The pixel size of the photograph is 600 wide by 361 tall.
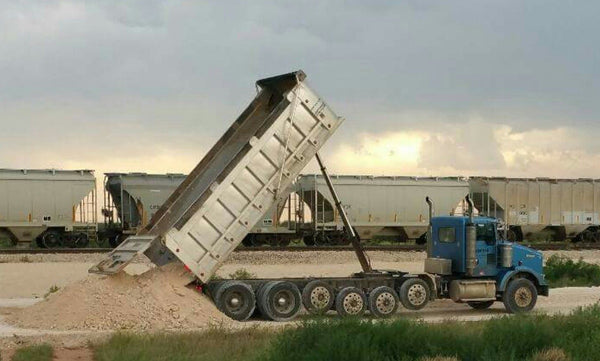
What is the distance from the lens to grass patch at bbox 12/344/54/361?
13.2 m

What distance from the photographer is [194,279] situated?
683 inches

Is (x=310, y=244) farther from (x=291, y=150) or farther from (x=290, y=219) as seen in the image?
(x=291, y=150)

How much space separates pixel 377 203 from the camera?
42156mm

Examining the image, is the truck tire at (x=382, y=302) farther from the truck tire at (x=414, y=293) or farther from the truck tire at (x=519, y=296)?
the truck tire at (x=519, y=296)

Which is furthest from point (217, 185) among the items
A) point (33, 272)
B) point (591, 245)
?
point (591, 245)

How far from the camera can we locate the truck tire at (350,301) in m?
18.0

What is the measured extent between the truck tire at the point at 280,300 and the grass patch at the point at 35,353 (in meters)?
4.83

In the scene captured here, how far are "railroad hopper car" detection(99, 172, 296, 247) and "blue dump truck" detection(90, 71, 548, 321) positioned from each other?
19.3 metres

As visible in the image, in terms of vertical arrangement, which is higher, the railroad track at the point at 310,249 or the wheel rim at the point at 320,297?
the railroad track at the point at 310,249

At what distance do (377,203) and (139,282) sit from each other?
25.9 meters

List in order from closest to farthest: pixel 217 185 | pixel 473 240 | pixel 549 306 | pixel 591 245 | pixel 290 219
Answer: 1. pixel 217 185
2. pixel 473 240
3. pixel 549 306
4. pixel 290 219
5. pixel 591 245

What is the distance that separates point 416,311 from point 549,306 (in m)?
4.27

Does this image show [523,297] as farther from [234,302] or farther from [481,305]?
[234,302]

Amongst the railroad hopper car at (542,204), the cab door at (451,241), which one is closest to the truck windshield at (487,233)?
the cab door at (451,241)
